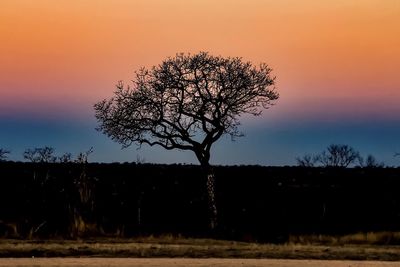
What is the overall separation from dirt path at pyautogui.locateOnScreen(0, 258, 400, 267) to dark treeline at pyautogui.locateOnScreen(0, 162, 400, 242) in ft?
26.3

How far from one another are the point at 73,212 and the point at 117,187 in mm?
1911

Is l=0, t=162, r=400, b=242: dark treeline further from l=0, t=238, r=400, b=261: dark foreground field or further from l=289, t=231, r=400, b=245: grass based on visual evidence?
l=0, t=238, r=400, b=261: dark foreground field

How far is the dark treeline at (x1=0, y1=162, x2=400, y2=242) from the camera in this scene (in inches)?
1132

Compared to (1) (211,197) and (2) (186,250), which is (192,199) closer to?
(1) (211,197)

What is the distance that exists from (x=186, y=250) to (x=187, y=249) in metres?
0.24

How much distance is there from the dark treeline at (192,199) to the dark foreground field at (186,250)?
11.9ft

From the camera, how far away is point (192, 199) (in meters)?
29.7

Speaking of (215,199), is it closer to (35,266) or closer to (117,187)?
(117,187)

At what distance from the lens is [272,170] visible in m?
30.5

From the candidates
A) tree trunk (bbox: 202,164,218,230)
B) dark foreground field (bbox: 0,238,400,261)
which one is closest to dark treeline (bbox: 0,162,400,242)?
tree trunk (bbox: 202,164,218,230)

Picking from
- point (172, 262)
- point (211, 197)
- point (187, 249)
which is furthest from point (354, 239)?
point (172, 262)

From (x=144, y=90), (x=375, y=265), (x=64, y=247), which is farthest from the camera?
(x=144, y=90)

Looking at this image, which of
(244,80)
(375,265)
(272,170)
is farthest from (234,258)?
(244,80)

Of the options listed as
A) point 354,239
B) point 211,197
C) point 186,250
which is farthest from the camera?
point 211,197
